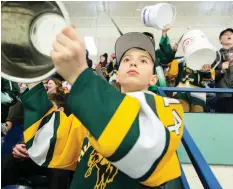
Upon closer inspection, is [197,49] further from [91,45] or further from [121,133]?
[91,45]

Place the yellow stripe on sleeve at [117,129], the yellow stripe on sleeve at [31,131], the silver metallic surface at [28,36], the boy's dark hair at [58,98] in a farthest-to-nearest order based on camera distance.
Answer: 1. the boy's dark hair at [58,98]
2. the yellow stripe on sleeve at [31,131]
3. the silver metallic surface at [28,36]
4. the yellow stripe on sleeve at [117,129]

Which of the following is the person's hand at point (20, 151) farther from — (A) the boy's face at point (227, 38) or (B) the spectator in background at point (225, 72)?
(A) the boy's face at point (227, 38)

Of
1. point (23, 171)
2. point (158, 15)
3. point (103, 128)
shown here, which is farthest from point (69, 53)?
point (158, 15)

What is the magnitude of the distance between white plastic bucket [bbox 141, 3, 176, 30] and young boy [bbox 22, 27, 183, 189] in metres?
1.08

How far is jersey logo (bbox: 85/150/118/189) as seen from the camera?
736 mm

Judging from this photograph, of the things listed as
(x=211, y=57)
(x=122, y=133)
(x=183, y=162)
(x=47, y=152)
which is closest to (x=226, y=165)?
(x=183, y=162)

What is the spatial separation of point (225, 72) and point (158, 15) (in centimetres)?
84

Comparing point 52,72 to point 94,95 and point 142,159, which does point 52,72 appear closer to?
point 94,95

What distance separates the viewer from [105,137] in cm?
54

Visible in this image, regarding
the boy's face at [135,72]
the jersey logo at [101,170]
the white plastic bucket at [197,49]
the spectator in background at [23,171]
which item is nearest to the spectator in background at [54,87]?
the spectator in background at [23,171]

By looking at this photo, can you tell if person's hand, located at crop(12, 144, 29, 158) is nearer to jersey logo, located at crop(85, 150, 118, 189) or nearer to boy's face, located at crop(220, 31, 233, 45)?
jersey logo, located at crop(85, 150, 118, 189)

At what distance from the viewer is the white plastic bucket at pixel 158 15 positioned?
1903 millimetres

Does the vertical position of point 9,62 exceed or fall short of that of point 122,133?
it exceeds it

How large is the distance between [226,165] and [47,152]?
64.4 inches
